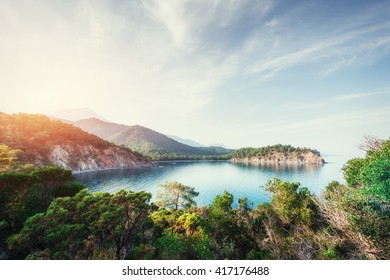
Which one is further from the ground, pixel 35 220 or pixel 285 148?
pixel 285 148

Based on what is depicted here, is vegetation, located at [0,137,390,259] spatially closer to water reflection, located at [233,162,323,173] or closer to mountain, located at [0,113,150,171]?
mountain, located at [0,113,150,171]

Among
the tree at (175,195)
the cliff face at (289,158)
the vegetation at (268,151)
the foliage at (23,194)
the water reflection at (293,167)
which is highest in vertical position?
the vegetation at (268,151)

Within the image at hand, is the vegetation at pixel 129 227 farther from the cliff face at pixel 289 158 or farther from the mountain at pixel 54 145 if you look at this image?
the cliff face at pixel 289 158

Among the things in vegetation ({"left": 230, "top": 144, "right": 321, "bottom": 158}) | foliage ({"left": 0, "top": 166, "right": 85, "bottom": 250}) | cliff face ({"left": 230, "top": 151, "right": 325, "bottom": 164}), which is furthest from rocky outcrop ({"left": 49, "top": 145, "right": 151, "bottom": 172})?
cliff face ({"left": 230, "top": 151, "right": 325, "bottom": 164})

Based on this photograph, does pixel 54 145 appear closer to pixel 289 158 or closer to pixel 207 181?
pixel 207 181

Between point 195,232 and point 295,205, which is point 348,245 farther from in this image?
point 195,232

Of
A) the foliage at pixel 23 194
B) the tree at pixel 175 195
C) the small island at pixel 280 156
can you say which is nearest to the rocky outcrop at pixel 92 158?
the tree at pixel 175 195
